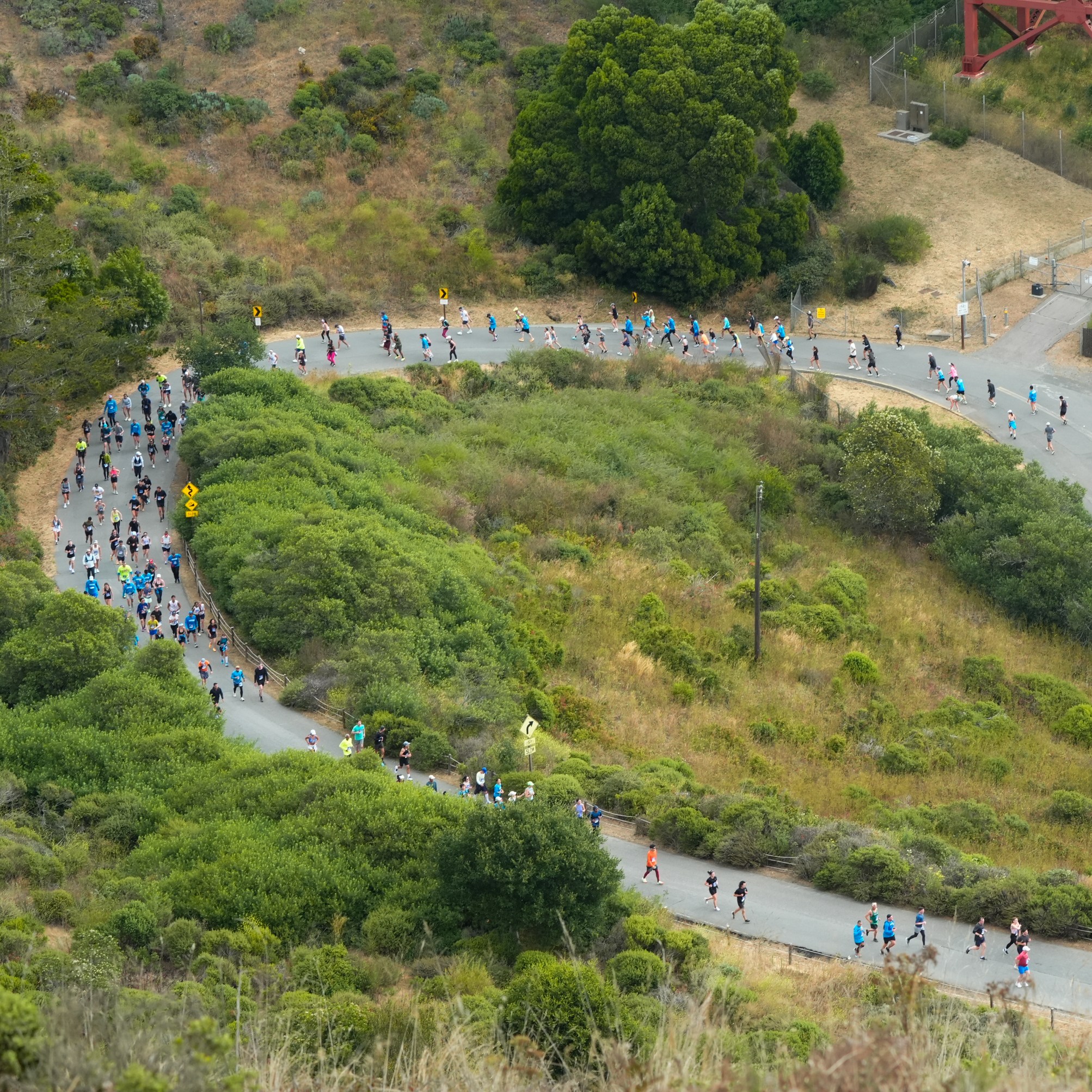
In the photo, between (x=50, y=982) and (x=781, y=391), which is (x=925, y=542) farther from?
(x=50, y=982)

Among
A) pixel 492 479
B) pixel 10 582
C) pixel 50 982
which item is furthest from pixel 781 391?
pixel 50 982

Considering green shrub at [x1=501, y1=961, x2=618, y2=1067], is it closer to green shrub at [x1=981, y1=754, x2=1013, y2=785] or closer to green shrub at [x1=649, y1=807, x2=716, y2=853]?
green shrub at [x1=649, y1=807, x2=716, y2=853]

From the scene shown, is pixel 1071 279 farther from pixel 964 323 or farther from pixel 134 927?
pixel 134 927

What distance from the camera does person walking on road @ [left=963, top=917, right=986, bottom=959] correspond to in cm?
3159

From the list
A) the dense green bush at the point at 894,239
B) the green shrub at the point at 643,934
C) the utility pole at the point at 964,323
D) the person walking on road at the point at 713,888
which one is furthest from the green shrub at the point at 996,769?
the dense green bush at the point at 894,239

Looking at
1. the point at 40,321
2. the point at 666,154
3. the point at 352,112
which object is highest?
the point at 352,112

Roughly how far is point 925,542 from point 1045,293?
17.5 metres

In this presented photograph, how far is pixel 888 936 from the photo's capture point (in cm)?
3159

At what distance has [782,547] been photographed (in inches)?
2125

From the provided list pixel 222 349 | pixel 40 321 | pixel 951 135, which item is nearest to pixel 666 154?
pixel 951 135

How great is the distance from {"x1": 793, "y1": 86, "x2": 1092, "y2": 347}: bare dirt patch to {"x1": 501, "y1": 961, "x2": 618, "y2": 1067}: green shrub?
149ft

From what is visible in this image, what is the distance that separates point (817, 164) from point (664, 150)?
29.3ft

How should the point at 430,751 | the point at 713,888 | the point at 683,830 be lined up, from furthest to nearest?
the point at 430,751 → the point at 683,830 → the point at 713,888

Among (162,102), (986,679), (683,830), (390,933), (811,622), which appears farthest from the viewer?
(162,102)
